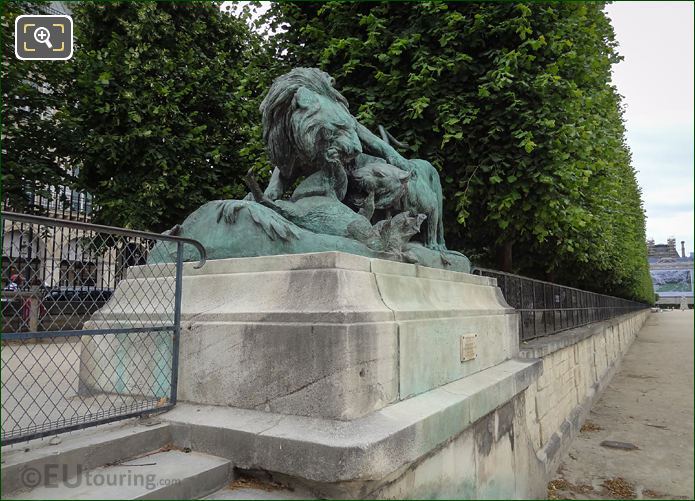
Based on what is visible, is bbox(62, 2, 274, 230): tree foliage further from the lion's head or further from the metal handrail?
the metal handrail

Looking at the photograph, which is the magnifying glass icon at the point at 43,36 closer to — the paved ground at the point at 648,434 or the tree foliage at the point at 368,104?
the tree foliage at the point at 368,104

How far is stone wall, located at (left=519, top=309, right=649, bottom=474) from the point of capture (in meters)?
5.77

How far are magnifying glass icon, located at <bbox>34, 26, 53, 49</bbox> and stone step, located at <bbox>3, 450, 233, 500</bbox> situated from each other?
486cm

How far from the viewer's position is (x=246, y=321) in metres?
3.04

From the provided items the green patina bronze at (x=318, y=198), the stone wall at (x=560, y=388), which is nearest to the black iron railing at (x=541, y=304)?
the stone wall at (x=560, y=388)

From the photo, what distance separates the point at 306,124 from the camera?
3998 millimetres

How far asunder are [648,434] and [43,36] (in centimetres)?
674

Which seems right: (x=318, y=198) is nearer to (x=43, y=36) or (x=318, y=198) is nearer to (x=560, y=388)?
(x=43, y=36)

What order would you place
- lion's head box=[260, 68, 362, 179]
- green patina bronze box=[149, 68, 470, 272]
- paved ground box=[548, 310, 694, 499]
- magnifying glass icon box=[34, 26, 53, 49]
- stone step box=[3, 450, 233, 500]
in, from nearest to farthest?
paved ground box=[548, 310, 694, 499] < stone step box=[3, 450, 233, 500] < green patina bronze box=[149, 68, 470, 272] < lion's head box=[260, 68, 362, 179] < magnifying glass icon box=[34, 26, 53, 49]

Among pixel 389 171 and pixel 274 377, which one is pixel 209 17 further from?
pixel 274 377

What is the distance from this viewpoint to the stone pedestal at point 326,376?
2.50 m

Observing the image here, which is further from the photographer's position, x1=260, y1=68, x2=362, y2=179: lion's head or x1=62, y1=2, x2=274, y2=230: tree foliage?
x1=62, y1=2, x2=274, y2=230: tree foliage

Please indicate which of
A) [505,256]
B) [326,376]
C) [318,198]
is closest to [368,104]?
[318,198]

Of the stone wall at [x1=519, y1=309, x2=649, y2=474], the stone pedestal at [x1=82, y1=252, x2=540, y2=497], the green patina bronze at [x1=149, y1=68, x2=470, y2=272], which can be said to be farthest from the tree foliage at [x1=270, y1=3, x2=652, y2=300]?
the stone pedestal at [x1=82, y1=252, x2=540, y2=497]
